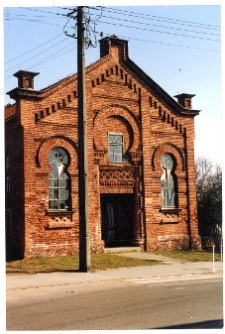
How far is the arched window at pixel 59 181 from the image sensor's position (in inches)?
671

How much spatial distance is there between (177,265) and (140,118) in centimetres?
753

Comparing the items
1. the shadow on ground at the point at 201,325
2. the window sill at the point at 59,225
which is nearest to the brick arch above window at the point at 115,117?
the window sill at the point at 59,225

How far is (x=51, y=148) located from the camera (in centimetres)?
1711

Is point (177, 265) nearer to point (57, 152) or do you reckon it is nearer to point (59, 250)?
point (59, 250)

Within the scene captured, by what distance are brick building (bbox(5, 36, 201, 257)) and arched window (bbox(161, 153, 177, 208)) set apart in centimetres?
5

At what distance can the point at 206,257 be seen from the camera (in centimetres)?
1733

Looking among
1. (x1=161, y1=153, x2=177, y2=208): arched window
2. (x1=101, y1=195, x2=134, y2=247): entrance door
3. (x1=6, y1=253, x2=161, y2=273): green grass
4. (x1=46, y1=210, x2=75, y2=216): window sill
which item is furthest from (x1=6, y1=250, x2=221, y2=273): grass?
(x1=161, y1=153, x2=177, y2=208): arched window

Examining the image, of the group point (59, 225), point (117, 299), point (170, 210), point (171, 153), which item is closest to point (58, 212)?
point (59, 225)

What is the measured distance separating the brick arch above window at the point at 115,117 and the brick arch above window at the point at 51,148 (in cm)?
120

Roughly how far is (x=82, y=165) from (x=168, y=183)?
769cm

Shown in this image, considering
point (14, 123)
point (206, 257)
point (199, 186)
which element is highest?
point (14, 123)

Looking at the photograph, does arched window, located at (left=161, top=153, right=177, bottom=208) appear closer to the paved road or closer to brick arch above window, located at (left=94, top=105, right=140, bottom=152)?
brick arch above window, located at (left=94, top=105, right=140, bottom=152)

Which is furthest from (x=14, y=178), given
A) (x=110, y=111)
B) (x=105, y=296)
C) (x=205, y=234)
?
(x=205, y=234)
